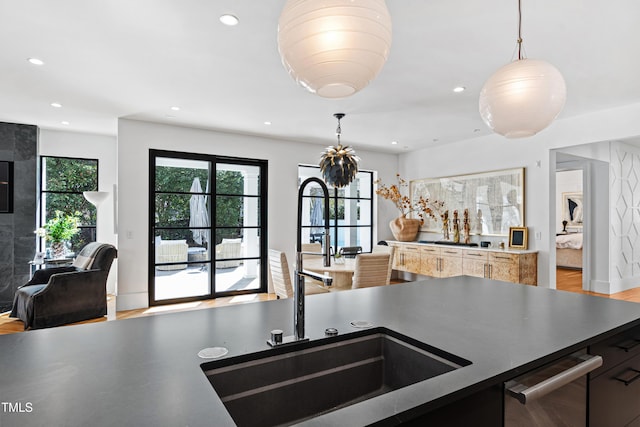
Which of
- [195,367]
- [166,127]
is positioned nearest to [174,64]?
[166,127]

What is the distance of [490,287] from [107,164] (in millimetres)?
6092

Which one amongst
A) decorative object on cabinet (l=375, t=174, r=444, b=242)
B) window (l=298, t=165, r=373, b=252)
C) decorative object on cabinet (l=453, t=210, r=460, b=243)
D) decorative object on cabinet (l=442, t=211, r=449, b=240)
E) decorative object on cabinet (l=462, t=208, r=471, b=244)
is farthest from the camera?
decorative object on cabinet (l=375, t=174, r=444, b=242)

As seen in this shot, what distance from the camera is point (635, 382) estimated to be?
152 cm

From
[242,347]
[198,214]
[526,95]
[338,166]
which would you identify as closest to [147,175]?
[198,214]


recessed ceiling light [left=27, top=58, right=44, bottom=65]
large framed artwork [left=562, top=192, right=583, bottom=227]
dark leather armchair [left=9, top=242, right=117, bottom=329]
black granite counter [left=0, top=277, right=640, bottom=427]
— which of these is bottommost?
dark leather armchair [left=9, top=242, right=117, bottom=329]

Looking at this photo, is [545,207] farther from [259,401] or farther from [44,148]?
[44,148]

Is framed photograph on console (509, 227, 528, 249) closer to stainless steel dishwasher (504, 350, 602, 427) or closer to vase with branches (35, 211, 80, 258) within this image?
stainless steel dishwasher (504, 350, 602, 427)

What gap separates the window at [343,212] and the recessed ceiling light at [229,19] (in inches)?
155

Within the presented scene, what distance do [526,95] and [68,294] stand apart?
190 inches

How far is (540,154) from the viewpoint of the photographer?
5055mm

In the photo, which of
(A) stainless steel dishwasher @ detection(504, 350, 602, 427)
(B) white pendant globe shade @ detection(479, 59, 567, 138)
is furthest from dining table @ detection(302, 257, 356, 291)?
(A) stainless steel dishwasher @ detection(504, 350, 602, 427)

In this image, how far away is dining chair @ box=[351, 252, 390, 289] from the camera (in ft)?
12.5

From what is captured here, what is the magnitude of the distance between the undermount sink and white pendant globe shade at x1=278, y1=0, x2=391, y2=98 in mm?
875

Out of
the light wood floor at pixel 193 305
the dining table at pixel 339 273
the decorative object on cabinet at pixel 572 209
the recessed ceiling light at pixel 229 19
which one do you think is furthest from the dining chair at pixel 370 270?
the decorative object on cabinet at pixel 572 209
